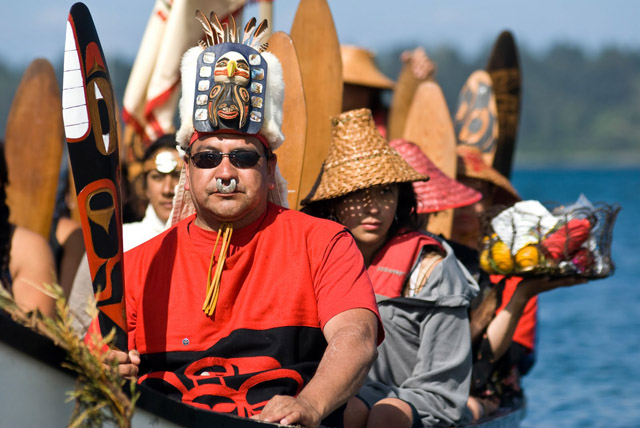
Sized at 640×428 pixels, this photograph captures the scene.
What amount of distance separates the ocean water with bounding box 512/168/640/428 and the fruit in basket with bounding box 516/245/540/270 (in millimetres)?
4962

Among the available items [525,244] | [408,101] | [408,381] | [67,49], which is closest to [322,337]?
[408,381]

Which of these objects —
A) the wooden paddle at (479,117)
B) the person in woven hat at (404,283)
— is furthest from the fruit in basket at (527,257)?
the wooden paddle at (479,117)

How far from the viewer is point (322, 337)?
315 cm

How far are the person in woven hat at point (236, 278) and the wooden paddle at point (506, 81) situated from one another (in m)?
4.01

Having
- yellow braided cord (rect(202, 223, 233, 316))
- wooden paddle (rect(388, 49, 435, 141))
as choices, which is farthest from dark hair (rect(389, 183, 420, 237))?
wooden paddle (rect(388, 49, 435, 141))

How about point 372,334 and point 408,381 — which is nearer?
point 372,334

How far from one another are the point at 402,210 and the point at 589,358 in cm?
888

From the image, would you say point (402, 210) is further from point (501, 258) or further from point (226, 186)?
point (226, 186)

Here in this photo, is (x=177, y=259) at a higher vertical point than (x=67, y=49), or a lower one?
lower

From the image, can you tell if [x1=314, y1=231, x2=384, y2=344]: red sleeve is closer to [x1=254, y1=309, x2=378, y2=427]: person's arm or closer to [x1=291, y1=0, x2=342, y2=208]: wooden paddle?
[x1=254, y1=309, x2=378, y2=427]: person's arm

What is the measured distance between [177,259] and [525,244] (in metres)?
1.68

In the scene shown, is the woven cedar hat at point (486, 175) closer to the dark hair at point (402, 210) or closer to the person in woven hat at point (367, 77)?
the person in woven hat at point (367, 77)

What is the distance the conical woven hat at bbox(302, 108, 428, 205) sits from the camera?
3957 millimetres

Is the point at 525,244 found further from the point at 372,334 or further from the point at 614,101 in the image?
the point at 614,101
